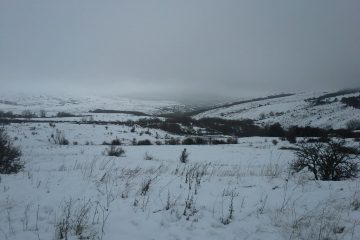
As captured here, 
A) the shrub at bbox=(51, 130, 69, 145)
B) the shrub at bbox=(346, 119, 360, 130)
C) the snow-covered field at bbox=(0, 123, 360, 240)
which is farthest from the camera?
the shrub at bbox=(346, 119, 360, 130)

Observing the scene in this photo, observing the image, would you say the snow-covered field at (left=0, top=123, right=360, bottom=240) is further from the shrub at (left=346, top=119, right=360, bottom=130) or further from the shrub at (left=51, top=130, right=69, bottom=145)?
the shrub at (left=346, top=119, right=360, bottom=130)

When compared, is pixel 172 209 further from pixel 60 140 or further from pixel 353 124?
pixel 353 124

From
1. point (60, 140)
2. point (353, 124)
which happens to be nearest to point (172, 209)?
point (60, 140)

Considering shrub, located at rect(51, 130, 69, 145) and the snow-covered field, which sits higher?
the snow-covered field

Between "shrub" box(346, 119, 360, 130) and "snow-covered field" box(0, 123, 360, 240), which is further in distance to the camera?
"shrub" box(346, 119, 360, 130)

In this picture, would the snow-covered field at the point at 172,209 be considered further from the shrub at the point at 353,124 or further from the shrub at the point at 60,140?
the shrub at the point at 353,124

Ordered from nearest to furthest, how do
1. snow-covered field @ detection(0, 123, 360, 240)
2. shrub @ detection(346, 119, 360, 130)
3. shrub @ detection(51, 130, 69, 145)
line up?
snow-covered field @ detection(0, 123, 360, 240) < shrub @ detection(51, 130, 69, 145) < shrub @ detection(346, 119, 360, 130)

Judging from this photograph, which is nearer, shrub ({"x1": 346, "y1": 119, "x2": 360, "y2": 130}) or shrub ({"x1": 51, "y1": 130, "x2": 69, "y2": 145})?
shrub ({"x1": 51, "y1": 130, "x2": 69, "y2": 145})

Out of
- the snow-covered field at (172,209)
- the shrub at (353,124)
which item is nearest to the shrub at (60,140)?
the snow-covered field at (172,209)

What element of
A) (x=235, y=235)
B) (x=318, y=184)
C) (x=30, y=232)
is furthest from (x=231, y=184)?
(x=30, y=232)

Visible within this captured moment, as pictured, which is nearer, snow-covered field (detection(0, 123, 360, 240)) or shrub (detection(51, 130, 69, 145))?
snow-covered field (detection(0, 123, 360, 240))

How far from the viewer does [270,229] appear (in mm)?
4355

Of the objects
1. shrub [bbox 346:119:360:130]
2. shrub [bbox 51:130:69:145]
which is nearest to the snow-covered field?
shrub [bbox 51:130:69:145]

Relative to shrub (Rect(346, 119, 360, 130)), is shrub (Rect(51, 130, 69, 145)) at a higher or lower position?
lower
